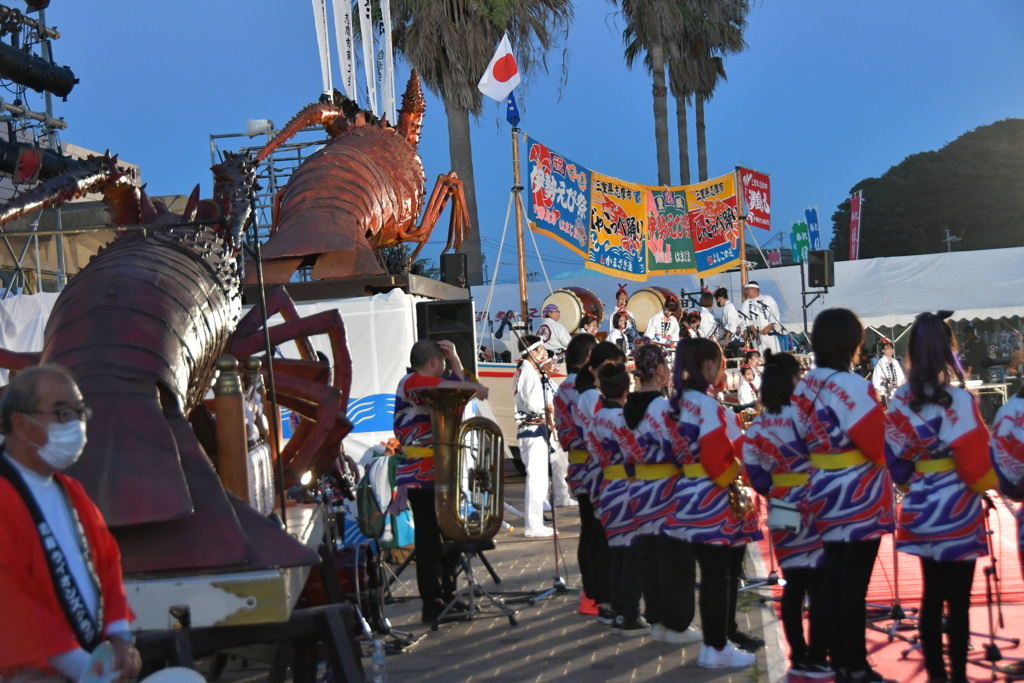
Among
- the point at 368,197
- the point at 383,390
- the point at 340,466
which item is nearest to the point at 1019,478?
the point at 340,466

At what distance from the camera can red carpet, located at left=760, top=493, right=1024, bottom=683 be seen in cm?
555

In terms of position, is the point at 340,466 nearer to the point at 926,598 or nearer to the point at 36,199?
the point at 36,199

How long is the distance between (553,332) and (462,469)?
8.27 meters

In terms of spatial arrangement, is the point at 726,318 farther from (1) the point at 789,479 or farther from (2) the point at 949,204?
(2) the point at 949,204

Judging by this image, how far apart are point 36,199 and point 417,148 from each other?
8882 mm

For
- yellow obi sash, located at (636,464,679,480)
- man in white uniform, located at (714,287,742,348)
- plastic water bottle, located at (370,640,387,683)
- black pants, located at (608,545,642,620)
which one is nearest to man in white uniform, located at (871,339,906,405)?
man in white uniform, located at (714,287,742,348)

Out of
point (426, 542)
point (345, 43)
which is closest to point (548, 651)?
point (426, 542)

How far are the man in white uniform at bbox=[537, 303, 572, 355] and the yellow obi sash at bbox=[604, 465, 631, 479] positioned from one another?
8.11 meters

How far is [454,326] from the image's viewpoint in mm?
10250

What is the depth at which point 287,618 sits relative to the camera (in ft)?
12.5

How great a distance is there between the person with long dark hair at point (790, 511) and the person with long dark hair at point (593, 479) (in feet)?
5.02

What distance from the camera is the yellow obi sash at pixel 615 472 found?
21.2 ft

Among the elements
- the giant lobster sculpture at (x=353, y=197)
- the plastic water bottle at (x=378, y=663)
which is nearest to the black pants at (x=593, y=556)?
the plastic water bottle at (x=378, y=663)

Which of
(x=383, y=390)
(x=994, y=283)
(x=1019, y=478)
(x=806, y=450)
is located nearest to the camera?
(x=1019, y=478)
